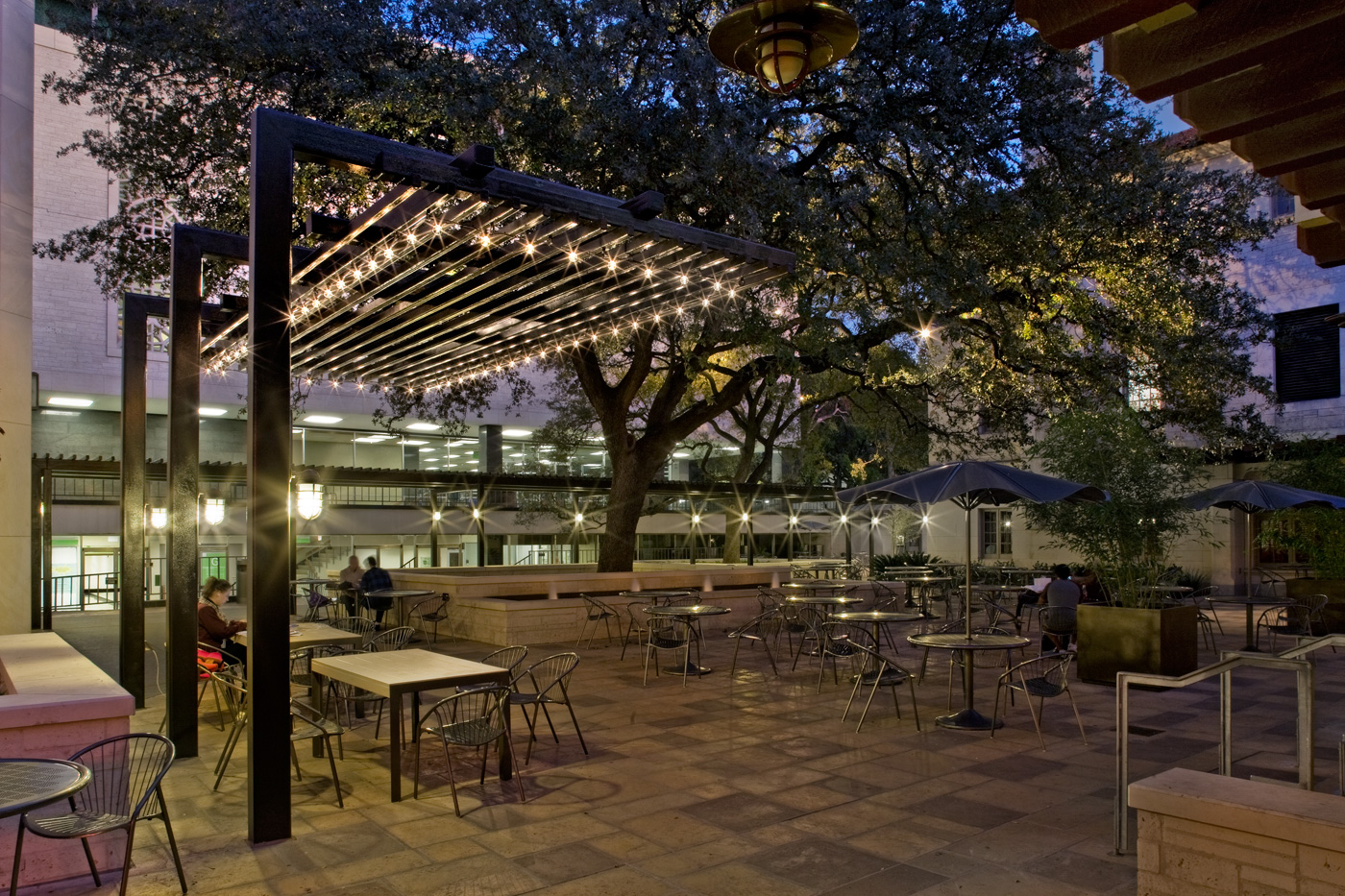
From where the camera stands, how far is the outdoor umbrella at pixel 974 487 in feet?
26.9

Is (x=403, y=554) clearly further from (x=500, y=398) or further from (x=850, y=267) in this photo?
(x=850, y=267)

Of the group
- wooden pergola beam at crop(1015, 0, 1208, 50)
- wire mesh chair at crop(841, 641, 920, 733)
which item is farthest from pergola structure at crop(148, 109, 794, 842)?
wooden pergola beam at crop(1015, 0, 1208, 50)

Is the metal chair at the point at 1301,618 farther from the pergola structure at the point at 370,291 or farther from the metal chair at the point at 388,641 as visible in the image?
the metal chair at the point at 388,641

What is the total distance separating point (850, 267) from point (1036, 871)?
8148mm

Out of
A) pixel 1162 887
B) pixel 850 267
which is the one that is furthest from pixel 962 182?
pixel 1162 887

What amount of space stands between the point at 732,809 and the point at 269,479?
3.37 meters

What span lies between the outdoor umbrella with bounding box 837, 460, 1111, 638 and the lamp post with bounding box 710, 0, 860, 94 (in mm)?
4440

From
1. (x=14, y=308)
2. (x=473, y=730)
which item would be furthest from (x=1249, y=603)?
(x=14, y=308)

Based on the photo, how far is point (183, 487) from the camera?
747cm

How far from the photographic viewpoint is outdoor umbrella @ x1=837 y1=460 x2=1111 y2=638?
26.9 feet

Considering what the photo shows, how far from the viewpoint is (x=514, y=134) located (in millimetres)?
10914

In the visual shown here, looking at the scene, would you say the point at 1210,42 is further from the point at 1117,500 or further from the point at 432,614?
the point at 432,614

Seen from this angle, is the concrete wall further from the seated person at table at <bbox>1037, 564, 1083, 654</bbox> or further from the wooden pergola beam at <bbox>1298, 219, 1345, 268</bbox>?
the seated person at table at <bbox>1037, 564, 1083, 654</bbox>

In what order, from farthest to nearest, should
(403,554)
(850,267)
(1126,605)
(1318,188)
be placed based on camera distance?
1. (403,554)
2. (850,267)
3. (1126,605)
4. (1318,188)
